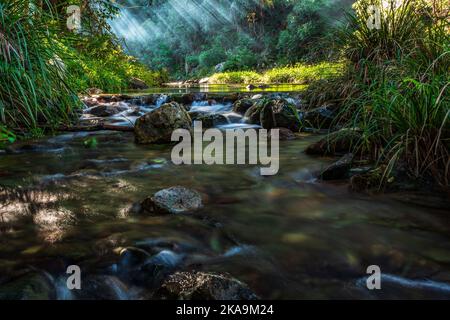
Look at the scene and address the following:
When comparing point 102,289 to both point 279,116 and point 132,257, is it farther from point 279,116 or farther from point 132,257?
point 279,116

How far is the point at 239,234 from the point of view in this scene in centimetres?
195

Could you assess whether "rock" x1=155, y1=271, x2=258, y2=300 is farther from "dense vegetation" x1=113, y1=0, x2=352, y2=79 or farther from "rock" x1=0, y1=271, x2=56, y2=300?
"dense vegetation" x1=113, y1=0, x2=352, y2=79

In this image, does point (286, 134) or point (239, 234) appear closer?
point (239, 234)

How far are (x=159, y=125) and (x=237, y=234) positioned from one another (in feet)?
9.99

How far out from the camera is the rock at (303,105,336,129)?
524 cm

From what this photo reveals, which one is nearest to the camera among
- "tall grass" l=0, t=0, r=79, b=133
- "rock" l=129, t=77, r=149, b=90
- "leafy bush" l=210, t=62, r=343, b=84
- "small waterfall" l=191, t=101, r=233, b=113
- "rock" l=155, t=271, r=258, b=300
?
"rock" l=155, t=271, r=258, b=300

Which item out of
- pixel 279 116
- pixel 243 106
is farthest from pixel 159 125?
pixel 243 106

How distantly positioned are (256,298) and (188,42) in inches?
1820

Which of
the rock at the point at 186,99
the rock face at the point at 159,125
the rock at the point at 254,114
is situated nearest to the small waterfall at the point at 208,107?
the rock at the point at 186,99

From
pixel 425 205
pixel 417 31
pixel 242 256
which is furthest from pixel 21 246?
pixel 417 31

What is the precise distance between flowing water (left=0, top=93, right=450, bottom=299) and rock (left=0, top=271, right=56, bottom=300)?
41 mm

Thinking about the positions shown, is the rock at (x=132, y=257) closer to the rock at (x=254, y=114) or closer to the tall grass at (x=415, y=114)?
the tall grass at (x=415, y=114)

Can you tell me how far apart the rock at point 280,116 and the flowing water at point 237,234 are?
232 cm

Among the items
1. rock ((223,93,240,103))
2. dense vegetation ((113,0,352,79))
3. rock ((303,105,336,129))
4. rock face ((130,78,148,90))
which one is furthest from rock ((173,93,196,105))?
dense vegetation ((113,0,352,79))
